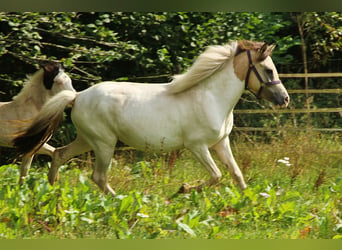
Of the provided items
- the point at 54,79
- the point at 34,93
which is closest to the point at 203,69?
the point at 54,79

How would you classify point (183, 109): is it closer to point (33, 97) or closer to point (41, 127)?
point (41, 127)

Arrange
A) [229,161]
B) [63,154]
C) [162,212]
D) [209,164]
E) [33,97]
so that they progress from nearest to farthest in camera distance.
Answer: [162,212] → [209,164] → [229,161] → [63,154] → [33,97]

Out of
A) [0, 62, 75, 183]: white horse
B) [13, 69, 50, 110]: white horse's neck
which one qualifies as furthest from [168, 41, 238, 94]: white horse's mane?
[13, 69, 50, 110]: white horse's neck

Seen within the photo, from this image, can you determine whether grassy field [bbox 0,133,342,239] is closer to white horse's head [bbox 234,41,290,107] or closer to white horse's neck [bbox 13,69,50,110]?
white horse's head [bbox 234,41,290,107]

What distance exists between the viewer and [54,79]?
6.70 meters

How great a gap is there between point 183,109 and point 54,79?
2.18 m

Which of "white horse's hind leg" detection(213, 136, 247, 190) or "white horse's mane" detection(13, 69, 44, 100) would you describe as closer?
"white horse's hind leg" detection(213, 136, 247, 190)

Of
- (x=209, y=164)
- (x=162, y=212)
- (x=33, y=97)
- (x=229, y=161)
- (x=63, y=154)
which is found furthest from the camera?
(x=33, y=97)

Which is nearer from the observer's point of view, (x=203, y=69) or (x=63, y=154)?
(x=203, y=69)

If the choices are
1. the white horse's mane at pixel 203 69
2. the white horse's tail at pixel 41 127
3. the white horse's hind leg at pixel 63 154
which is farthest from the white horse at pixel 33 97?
the white horse's mane at pixel 203 69

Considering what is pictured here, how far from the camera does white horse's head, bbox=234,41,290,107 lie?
17.3ft

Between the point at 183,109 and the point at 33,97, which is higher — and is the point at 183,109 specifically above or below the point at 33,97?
above

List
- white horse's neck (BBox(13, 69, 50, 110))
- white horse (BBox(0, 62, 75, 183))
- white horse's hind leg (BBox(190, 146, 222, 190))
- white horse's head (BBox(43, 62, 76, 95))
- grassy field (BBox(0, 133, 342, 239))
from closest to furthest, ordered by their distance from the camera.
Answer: grassy field (BBox(0, 133, 342, 239)) < white horse's hind leg (BBox(190, 146, 222, 190)) < white horse (BBox(0, 62, 75, 183)) < white horse's neck (BBox(13, 69, 50, 110)) < white horse's head (BBox(43, 62, 76, 95))

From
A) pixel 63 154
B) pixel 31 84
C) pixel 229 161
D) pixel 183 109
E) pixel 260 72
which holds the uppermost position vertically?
pixel 260 72
